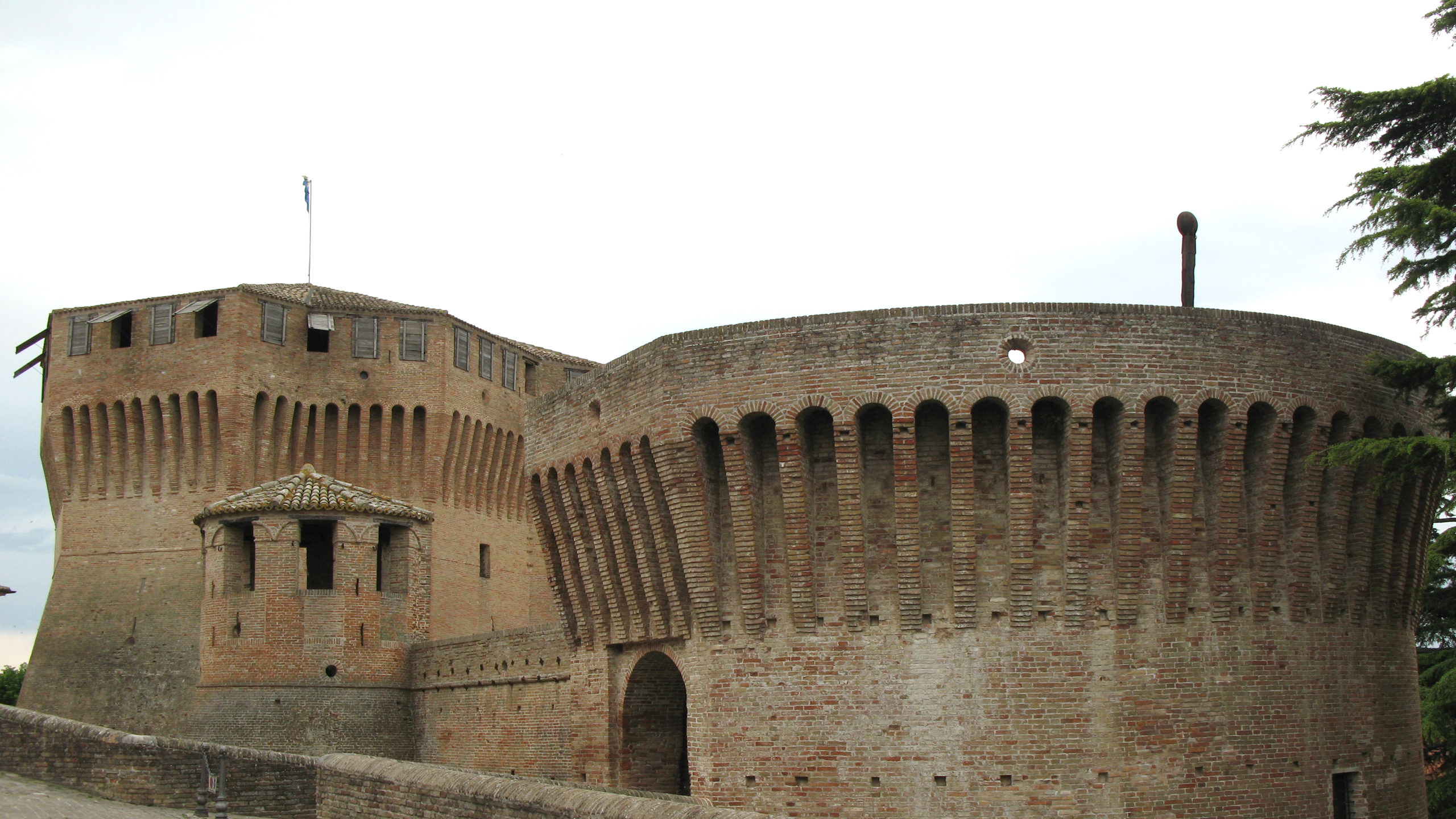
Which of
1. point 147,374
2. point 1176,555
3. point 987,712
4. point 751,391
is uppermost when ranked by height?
point 147,374

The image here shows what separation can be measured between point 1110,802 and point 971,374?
5167mm

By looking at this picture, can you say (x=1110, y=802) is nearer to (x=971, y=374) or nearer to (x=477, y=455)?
(x=971, y=374)

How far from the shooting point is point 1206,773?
1641cm

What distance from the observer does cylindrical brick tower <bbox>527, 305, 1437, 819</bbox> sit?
53.8ft

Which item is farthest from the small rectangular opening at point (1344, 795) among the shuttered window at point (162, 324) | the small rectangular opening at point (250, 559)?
the shuttered window at point (162, 324)

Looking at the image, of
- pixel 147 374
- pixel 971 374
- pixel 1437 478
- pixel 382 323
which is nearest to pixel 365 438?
pixel 382 323

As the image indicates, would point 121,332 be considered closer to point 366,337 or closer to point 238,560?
point 366,337

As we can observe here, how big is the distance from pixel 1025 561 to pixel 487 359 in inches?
978

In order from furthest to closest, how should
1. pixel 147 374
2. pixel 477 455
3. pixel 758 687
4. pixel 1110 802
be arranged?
pixel 477 455, pixel 147 374, pixel 758 687, pixel 1110 802

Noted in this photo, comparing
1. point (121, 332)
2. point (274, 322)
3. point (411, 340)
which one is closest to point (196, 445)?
point (274, 322)

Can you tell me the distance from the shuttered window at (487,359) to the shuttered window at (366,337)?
125 inches

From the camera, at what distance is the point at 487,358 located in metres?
38.9

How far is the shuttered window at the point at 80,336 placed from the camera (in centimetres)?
3641

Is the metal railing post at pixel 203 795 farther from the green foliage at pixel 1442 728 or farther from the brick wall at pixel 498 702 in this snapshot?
the green foliage at pixel 1442 728
